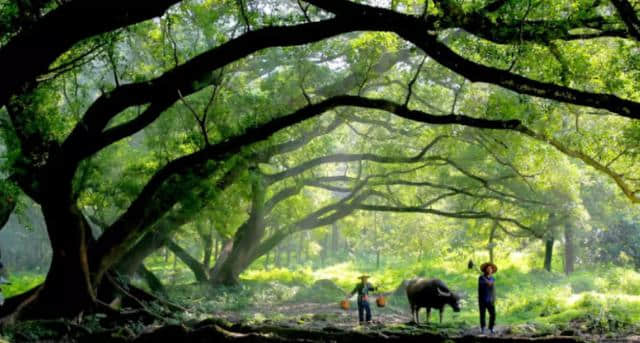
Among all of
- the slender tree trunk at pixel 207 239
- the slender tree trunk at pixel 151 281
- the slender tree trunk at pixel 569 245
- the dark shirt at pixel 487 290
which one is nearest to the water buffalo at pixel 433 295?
the dark shirt at pixel 487 290

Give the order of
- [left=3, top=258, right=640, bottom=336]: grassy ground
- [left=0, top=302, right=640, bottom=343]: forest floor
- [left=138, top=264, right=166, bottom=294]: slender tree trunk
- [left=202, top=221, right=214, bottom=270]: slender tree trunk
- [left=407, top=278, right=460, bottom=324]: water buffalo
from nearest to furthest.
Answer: [left=0, top=302, right=640, bottom=343]: forest floor, [left=3, top=258, right=640, bottom=336]: grassy ground, [left=407, top=278, right=460, bottom=324]: water buffalo, [left=138, top=264, right=166, bottom=294]: slender tree trunk, [left=202, top=221, right=214, bottom=270]: slender tree trunk

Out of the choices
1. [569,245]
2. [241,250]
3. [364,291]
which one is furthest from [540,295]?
[569,245]

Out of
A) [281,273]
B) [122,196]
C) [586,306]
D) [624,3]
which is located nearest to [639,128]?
[624,3]

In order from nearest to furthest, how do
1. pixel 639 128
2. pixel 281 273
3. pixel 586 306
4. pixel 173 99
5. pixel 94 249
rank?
1. pixel 173 99
2. pixel 639 128
3. pixel 94 249
4. pixel 586 306
5. pixel 281 273

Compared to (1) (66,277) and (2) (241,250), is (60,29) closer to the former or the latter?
(1) (66,277)

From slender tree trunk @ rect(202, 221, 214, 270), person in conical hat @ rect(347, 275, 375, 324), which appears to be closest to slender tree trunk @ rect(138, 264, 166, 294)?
slender tree trunk @ rect(202, 221, 214, 270)

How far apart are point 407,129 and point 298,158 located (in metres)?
4.43

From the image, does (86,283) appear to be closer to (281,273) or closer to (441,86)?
(441,86)

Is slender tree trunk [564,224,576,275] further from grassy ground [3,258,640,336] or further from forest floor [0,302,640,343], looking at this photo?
forest floor [0,302,640,343]

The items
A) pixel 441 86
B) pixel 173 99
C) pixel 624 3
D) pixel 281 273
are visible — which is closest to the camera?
pixel 624 3

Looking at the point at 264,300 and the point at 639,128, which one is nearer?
the point at 639,128

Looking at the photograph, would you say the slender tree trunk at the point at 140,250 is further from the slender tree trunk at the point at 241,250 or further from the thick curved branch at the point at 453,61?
the thick curved branch at the point at 453,61

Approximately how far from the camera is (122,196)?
54.6ft

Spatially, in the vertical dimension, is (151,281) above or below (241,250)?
below
